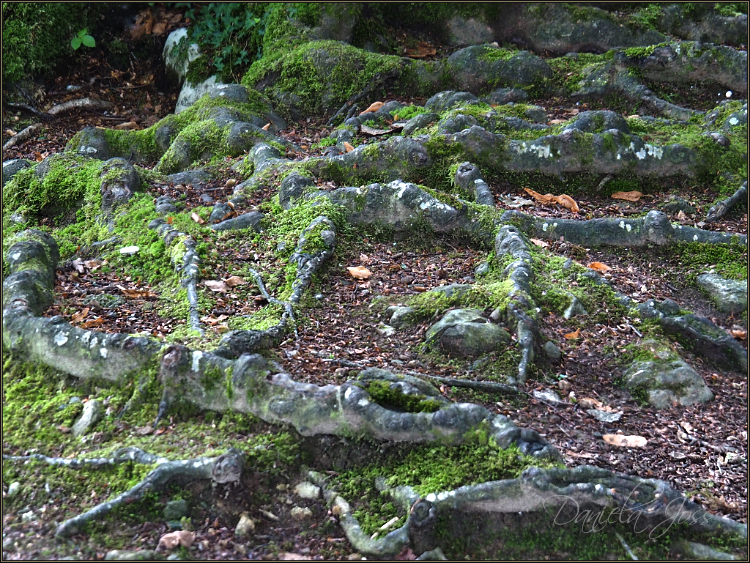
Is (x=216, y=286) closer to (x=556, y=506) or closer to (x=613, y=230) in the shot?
(x=556, y=506)

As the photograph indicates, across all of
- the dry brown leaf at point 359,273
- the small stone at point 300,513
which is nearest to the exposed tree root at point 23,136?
the dry brown leaf at point 359,273

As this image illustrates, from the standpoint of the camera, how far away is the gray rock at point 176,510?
328 centimetres

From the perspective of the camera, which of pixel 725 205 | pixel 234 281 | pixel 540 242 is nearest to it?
pixel 234 281

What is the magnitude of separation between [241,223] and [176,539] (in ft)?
11.0

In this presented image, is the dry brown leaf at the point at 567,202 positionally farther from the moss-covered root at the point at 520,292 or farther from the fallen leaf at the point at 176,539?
the fallen leaf at the point at 176,539

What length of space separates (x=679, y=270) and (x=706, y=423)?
1.78 meters

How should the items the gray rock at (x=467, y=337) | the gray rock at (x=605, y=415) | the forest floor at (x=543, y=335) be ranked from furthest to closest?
the gray rock at (x=467, y=337) → the gray rock at (x=605, y=415) → the forest floor at (x=543, y=335)

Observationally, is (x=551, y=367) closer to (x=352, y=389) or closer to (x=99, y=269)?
(x=352, y=389)

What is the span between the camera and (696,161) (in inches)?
265

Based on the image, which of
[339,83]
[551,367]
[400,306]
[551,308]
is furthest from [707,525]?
[339,83]

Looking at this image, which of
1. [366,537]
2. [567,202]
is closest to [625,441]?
[366,537]

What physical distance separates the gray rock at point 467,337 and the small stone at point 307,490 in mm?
1439

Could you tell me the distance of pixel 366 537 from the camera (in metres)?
3.25

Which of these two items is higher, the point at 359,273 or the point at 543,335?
the point at 359,273
